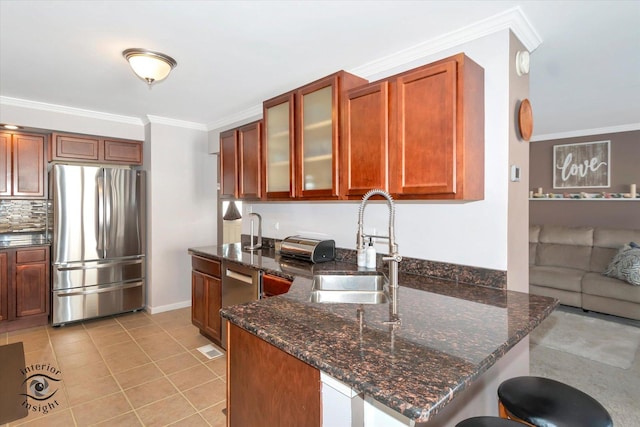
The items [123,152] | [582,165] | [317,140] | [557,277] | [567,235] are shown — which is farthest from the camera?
[582,165]

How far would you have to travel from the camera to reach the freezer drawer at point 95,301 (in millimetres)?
3676

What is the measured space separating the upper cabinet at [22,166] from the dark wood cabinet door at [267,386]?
3.70 m

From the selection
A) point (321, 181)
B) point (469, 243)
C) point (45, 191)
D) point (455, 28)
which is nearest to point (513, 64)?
point (455, 28)

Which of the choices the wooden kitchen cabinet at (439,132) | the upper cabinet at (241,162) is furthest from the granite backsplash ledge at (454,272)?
the upper cabinet at (241,162)

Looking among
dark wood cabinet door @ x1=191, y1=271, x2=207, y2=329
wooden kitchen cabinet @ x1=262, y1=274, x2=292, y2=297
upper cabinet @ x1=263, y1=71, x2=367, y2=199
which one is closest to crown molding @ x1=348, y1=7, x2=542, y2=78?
upper cabinet @ x1=263, y1=71, x2=367, y2=199

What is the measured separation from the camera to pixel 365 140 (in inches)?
84.6

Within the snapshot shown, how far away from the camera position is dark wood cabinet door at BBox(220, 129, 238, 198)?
342 cm

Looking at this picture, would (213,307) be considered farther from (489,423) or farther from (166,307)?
(489,423)

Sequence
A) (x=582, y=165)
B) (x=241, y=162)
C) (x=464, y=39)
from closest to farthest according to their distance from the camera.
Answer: (x=464, y=39) < (x=241, y=162) < (x=582, y=165)

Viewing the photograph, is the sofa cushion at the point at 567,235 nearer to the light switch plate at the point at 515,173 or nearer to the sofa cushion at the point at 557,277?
the sofa cushion at the point at 557,277

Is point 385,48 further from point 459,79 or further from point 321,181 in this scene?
point 321,181

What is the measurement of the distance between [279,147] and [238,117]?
4.65 ft

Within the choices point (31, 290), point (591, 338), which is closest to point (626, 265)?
point (591, 338)

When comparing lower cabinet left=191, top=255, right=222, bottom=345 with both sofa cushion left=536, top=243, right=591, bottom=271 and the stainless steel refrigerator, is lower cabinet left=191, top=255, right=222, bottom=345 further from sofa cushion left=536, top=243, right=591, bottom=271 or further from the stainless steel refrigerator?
sofa cushion left=536, top=243, right=591, bottom=271
